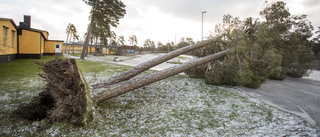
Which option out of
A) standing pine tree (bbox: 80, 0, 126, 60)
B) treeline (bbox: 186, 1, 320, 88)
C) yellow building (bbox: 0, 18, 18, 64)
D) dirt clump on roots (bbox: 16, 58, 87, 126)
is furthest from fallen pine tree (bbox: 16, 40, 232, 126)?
standing pine tree (bbox: 80, 0, 126, 60)

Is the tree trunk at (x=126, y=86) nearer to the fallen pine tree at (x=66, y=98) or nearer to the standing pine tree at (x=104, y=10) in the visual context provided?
the fallen pine tree at (x=66, y=98)

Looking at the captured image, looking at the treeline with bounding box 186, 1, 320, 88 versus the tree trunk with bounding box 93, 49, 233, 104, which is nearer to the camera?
the tree trunk with bounding box 93, 49, 233, 104

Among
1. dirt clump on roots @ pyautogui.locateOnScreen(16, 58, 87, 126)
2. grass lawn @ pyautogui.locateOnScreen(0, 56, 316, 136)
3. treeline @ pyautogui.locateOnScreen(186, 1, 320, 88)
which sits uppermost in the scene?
treeline @ pyautogui.locateOnScreen(186, 1, 320, 88)

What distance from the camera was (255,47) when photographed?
6.57 m

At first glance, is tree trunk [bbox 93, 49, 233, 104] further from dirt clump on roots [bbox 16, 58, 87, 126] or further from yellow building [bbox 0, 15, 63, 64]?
yellow building [bbox 0, 15, 63, 64]

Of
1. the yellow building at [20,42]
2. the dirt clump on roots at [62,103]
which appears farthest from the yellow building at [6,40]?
the dirt clump on roots at [62,103]

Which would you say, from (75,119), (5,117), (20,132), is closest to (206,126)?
(75,119)

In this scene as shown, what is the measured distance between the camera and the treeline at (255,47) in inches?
257

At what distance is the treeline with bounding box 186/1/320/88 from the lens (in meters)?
6.54

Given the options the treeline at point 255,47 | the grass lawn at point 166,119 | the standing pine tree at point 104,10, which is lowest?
the grass lawn at point 166,119

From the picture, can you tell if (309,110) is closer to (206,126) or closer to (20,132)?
(206,126)

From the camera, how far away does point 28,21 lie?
18609 millimetres

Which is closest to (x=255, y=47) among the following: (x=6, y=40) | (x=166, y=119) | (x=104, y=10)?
(x=166, y=119)

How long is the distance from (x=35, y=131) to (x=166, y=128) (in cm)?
243
